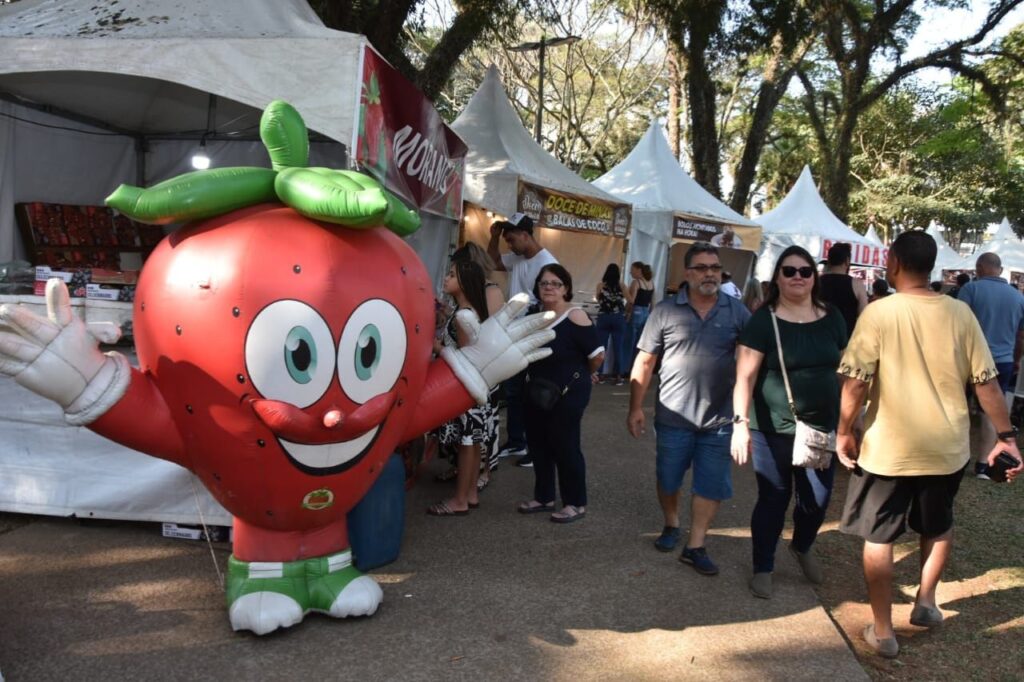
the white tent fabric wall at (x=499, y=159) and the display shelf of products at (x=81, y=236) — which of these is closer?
the display shelf of products at (x=81, y=236)

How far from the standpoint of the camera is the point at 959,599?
387 cm

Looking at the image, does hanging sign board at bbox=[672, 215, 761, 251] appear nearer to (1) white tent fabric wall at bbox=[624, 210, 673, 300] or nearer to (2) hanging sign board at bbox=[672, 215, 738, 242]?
(2) hanging sign board at bbox=[672, 215, 738, 242]

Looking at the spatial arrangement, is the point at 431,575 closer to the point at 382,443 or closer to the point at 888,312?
the point at 382,443

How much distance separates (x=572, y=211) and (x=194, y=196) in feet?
25.0

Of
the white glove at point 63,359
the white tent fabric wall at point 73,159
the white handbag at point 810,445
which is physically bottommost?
the white handbag at point 810,445

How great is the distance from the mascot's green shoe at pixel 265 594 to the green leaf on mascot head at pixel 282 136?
1.65 meters

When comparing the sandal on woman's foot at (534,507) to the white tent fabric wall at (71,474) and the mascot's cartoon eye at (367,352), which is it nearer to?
the white tent fabric wall at (71,474)

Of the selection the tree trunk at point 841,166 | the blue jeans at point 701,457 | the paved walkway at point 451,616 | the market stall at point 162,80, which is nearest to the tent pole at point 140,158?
the market stall at point 162,80

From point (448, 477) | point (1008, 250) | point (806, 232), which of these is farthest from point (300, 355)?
point (1008, 250)

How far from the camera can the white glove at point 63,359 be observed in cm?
245

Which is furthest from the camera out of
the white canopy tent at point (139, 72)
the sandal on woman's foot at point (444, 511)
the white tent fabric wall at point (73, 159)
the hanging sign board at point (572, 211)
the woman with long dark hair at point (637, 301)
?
the woman with long dark hair at point (637, 301)

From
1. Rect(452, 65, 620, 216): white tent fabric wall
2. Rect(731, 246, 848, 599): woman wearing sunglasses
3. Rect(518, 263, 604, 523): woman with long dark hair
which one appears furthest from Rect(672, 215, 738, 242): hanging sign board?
Rect(731, 246, 848, 599): woman wearing sunglasses

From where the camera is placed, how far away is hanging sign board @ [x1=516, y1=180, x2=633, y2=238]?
9.07m

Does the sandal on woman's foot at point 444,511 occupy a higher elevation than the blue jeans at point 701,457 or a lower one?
lower
